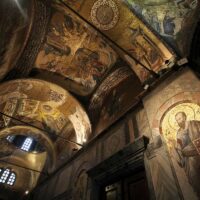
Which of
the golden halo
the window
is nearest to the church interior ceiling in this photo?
the golden halo

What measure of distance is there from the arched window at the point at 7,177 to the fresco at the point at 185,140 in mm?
16136

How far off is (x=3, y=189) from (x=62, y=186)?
11.4 metres

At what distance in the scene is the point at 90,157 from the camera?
6.66 meters

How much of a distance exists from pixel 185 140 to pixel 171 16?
3661mm

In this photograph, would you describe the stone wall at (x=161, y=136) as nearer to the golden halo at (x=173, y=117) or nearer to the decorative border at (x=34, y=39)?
the golden halo at (x=173, y=117)

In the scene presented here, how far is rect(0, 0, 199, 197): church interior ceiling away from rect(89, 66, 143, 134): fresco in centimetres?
4

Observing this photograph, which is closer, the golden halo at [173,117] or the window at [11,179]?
the golden halo at [173,117]

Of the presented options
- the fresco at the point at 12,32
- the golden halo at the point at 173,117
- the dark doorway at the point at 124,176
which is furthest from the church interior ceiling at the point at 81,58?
the dark doorway at the point at 124,176

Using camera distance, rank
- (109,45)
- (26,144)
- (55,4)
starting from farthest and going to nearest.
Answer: (26,144) < (109,45) < (55,4)

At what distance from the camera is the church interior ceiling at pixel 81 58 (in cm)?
534

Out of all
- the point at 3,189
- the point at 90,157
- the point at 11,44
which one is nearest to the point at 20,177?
the point at 3,189

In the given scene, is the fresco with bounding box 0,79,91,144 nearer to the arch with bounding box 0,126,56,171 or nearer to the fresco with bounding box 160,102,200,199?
the arch with bounding box 0,126,56,171

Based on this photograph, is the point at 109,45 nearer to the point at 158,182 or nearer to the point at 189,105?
the point at 189,105

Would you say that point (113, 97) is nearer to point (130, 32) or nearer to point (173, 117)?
point (130, 32)
